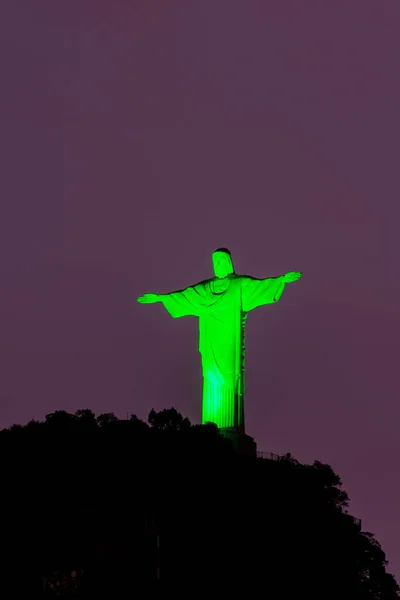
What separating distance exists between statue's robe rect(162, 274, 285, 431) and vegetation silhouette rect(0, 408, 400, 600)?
0.98 m

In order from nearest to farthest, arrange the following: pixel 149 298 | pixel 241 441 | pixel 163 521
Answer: pixel 163 521, pixel 241 441, pixel 149 298

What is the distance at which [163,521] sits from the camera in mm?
28766

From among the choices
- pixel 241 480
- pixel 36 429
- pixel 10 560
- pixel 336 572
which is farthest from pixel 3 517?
pixel 336 572

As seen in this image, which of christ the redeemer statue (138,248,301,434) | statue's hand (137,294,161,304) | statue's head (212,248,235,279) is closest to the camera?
christ the redeemer statue (138,248,301,434)

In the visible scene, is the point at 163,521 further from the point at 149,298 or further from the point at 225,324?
the point at 149,298

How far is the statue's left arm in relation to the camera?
33.3 m

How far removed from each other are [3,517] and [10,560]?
1.18 meters

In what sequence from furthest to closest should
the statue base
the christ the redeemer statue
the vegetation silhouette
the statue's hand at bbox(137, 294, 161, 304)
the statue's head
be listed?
the statue's hand at bbox(137, 294, 161, 304) < the statue's head < the christ the redeemer statue < the statue base < the vegetation silhouette

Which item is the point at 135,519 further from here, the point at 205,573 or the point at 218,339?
the point at 218,339

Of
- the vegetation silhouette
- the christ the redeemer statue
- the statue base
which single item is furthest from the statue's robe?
the vegetation silhouette

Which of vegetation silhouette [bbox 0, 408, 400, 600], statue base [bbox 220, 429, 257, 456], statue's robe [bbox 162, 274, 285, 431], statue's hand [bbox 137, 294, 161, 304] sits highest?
statue's hand [bbox 137, 294, 161, 304]

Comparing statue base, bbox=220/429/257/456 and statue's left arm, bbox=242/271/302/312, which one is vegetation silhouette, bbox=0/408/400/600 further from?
statue's left arm, bbox=242/271/302/312

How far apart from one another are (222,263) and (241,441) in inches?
190

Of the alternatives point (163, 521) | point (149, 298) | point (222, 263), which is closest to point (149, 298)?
point (149, 298)
